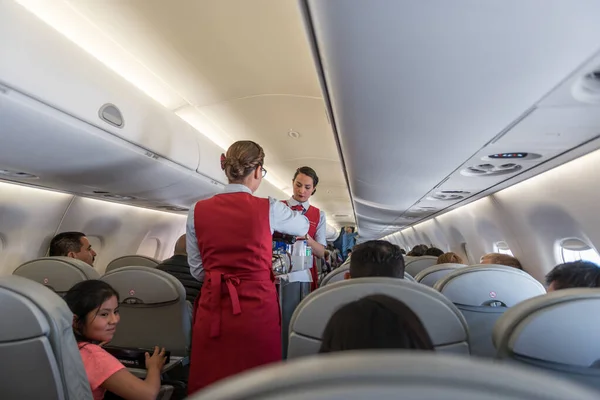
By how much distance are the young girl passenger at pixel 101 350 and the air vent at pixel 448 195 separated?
16.2 feet

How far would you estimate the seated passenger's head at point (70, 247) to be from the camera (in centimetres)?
490

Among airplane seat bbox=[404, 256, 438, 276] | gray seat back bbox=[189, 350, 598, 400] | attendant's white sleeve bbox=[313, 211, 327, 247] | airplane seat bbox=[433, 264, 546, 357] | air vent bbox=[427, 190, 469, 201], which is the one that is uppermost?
air vent bbox=[427, 190, 469, 201]

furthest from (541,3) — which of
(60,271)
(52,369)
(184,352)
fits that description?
(60,271)

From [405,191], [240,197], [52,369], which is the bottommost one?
[52,369]

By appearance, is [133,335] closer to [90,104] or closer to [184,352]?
[184,352]

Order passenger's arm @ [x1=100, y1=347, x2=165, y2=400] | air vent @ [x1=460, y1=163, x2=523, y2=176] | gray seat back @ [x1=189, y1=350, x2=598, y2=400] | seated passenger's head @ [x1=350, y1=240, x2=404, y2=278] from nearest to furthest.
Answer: gray seat back @ [x1=189, y1=350, x2=598, y2=400] < passenger's arm @ [x1=100, y1=347, x2=165, y2=400] < seated passenger's head @ [x1=350, y1=240, x2=404, y2=278] < air vent @ [x1=460, y1=163, x2=523, y2=176]

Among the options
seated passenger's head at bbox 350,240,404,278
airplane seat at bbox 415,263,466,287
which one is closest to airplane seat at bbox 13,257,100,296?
seated passenger's head at bbox 350,240,404,278

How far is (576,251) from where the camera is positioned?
17.2 ft

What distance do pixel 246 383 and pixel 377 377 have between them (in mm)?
142

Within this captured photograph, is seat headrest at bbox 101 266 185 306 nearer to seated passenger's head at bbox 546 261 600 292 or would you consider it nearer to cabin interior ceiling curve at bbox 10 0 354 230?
cabin interior ceiling curve at bbox 10 0 354 230

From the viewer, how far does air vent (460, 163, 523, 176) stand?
4.12 m

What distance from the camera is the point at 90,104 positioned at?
252cm

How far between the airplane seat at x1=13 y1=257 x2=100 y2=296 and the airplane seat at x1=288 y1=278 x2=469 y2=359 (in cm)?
271

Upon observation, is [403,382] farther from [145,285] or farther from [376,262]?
[145,285]
